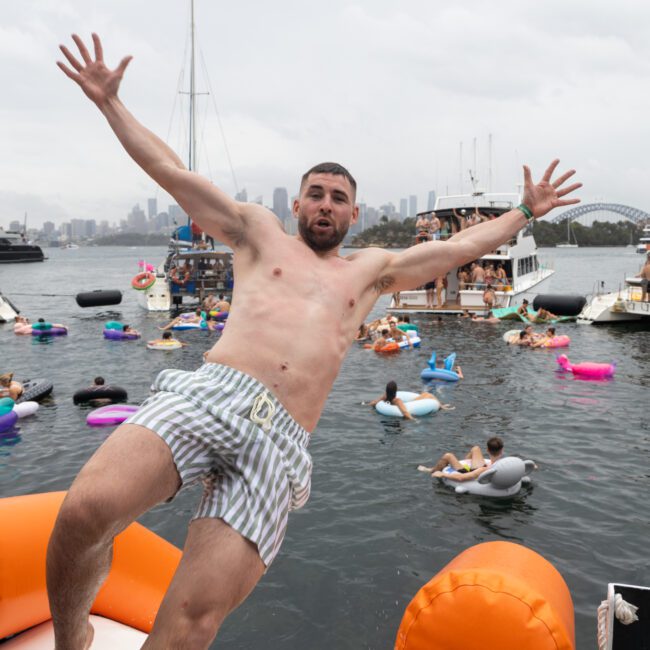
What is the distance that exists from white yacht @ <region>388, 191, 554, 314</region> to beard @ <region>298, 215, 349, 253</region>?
104ft

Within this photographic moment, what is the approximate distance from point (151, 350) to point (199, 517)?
81.7 feet

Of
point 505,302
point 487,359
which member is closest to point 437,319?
point 505,302

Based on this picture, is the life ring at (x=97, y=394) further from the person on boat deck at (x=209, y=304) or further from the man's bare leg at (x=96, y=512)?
the person on boat deck at (x=209, y=304)

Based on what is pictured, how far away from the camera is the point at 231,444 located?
2.95 meters

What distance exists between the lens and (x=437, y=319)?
113 ft

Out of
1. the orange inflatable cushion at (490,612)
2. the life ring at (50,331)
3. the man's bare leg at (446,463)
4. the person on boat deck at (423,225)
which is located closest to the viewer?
the orange inflatable cushion at (490,612)

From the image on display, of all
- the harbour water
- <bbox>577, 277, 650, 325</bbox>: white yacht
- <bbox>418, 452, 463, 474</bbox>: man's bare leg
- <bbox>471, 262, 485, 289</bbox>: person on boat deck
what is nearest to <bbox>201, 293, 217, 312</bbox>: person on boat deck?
the harbour water

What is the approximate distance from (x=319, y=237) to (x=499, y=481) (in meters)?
8.56

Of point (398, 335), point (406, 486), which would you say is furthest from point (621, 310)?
point (406, 486)

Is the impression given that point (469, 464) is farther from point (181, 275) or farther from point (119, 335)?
point (181, 275)

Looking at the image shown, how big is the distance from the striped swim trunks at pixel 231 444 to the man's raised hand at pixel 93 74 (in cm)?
169

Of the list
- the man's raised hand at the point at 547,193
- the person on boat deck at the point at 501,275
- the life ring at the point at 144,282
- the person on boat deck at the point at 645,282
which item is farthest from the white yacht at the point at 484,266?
the man's raised hand at the point at 547,193

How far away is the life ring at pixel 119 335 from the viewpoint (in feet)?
97.6

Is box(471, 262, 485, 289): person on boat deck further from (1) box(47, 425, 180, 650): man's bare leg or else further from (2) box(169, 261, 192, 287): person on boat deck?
(1) box(47, 425, 180, 650): man's bare leg
